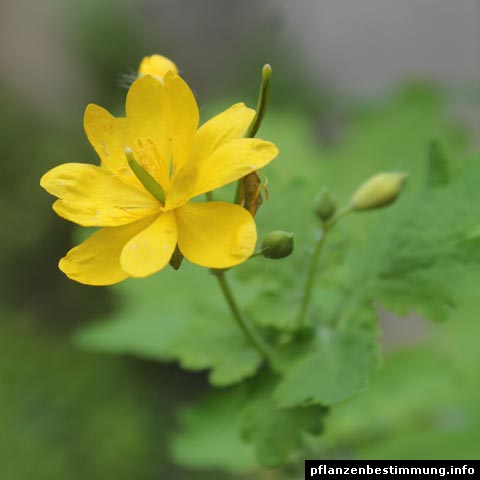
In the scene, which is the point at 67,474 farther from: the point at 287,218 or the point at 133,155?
the point at 133,155

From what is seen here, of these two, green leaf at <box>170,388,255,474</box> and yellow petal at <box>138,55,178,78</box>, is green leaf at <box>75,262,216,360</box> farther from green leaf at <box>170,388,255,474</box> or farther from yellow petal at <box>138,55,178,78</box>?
yellow petal at <box>138,55,178,78</box>

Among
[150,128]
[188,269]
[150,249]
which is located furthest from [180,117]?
[188,269]

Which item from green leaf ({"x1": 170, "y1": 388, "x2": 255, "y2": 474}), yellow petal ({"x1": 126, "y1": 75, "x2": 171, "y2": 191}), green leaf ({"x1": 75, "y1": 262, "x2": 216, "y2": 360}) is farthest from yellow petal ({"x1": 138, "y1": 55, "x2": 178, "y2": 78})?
green leaf ({"x1": 170, "y1": 388, "x2": 255, "y2": 474})

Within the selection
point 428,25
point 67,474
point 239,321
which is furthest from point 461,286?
point 428,25

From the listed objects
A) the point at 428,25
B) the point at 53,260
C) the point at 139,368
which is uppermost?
the point at 428,25

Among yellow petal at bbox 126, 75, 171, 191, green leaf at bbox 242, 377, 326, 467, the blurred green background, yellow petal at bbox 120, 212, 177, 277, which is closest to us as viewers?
yellow petal at bbox 120, 212, 177, 277

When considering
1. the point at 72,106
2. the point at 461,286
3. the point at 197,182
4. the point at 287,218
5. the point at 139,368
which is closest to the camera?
the point at 197,182
